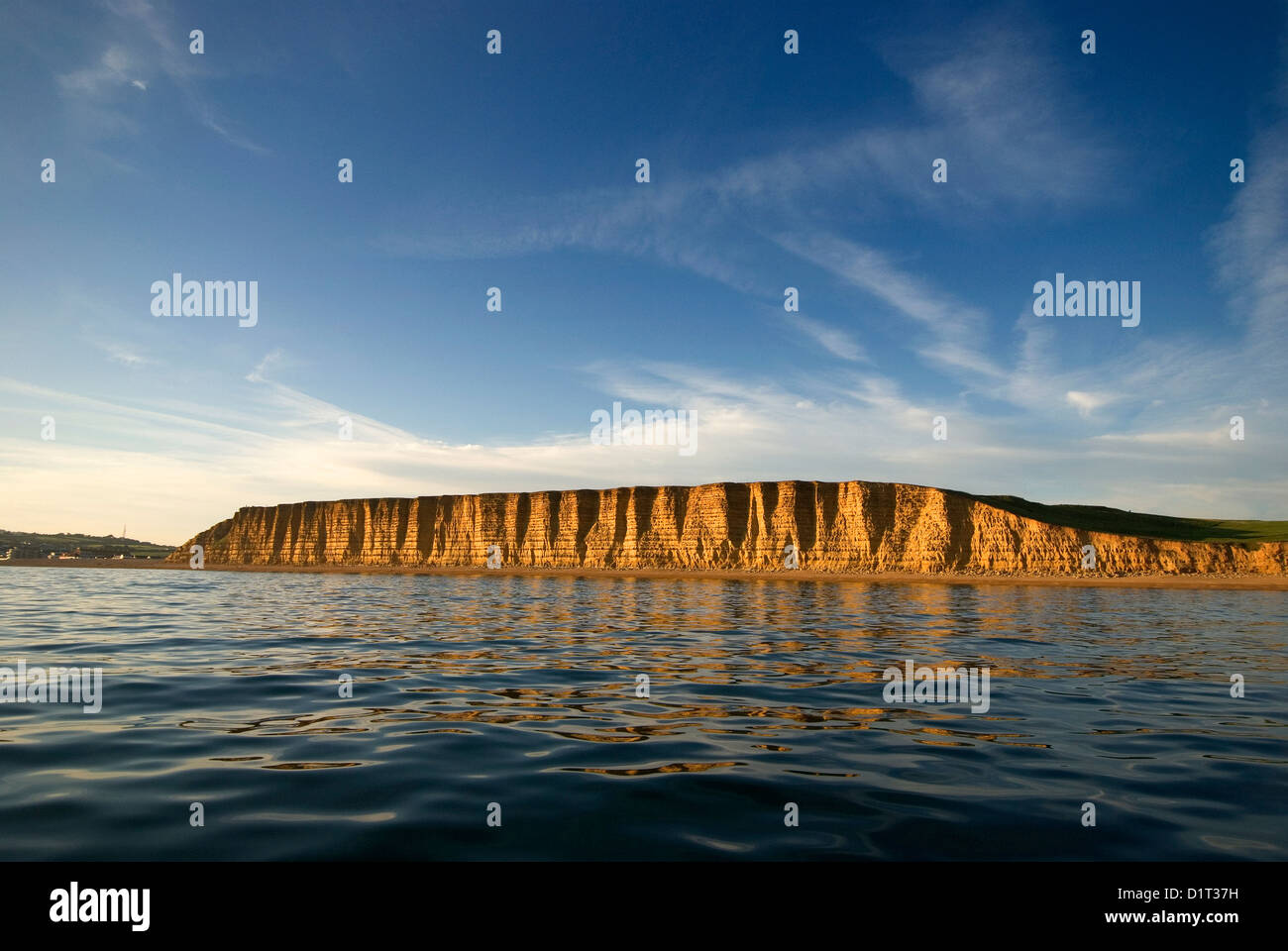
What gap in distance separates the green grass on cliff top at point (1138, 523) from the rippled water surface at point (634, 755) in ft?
313

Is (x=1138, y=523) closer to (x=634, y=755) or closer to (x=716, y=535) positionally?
(x=716, y=535)

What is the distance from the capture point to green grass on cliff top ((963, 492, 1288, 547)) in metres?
101

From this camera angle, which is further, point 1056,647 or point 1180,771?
point 1056,647

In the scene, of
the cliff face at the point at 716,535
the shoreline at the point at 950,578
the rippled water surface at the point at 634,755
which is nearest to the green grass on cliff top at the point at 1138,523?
the cliff face at the point at 716,535

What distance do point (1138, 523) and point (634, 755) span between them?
5136 inches

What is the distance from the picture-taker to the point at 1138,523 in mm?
111438

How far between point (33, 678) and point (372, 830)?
10.7 metres

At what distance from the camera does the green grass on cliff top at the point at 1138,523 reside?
10138cm

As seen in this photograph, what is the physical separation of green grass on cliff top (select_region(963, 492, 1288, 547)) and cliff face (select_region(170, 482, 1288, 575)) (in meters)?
16.3
